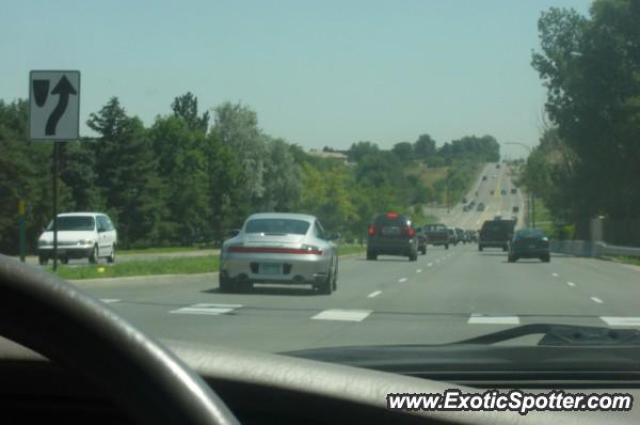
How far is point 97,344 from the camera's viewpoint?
1602mm

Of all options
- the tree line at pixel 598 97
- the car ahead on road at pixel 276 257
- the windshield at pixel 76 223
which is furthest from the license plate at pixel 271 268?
the tree line at pixel 598 97

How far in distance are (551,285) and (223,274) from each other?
8.46 m

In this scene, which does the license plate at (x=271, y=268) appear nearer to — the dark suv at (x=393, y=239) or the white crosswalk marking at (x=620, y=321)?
the white crosswalk marking at (x=620, y=321)

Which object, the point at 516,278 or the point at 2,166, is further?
the point at 2,166

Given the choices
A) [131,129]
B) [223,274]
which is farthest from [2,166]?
[223,274]

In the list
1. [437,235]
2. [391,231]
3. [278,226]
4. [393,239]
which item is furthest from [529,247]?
[437,235]

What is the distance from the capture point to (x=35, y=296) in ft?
5.21

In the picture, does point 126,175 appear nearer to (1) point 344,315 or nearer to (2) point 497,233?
(2) point 497,233

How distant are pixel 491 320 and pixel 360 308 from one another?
288 cm

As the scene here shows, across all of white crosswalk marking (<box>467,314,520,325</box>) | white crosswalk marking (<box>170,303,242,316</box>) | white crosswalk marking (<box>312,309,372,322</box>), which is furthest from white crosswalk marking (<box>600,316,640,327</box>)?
white crosswalk marking (<box>170,303,242,316</box>)

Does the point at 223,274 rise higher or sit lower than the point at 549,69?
lower

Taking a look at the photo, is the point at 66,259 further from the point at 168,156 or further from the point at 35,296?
the point at 168,156

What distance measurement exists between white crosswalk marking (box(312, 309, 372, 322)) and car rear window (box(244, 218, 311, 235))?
404cm

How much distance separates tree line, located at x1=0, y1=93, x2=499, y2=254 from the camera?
6372cm
